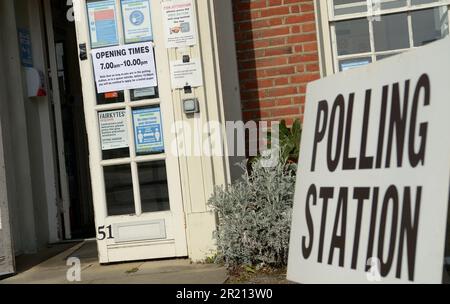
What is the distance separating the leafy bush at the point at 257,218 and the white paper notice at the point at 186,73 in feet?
3.15

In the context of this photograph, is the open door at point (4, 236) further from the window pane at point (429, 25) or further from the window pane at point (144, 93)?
the window pane at point (429, 25)

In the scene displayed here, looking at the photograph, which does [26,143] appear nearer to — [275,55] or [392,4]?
[275,55]

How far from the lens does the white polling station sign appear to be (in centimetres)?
243

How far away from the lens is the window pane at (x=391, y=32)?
5441 mm

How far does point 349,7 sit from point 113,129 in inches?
97.9

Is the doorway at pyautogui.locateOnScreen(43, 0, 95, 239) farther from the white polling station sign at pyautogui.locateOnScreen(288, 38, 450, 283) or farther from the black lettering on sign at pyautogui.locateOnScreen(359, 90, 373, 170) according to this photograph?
the black lettering on sign at pyautogui.locateOnScreen(359, 90, 373, 170)

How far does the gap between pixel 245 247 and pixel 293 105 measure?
155 centimetres

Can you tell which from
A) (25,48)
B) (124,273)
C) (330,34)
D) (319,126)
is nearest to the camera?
(319,126)

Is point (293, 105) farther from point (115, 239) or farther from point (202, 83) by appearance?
point (115, 239)

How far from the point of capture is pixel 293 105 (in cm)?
555

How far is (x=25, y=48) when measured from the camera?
21.7 feet

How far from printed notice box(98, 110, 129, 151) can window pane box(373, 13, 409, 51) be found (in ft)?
8.09

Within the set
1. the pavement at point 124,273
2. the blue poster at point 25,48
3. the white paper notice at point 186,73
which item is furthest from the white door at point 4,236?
the white paper notice at point 186,73

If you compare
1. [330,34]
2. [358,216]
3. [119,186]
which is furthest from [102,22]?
[358,216]
